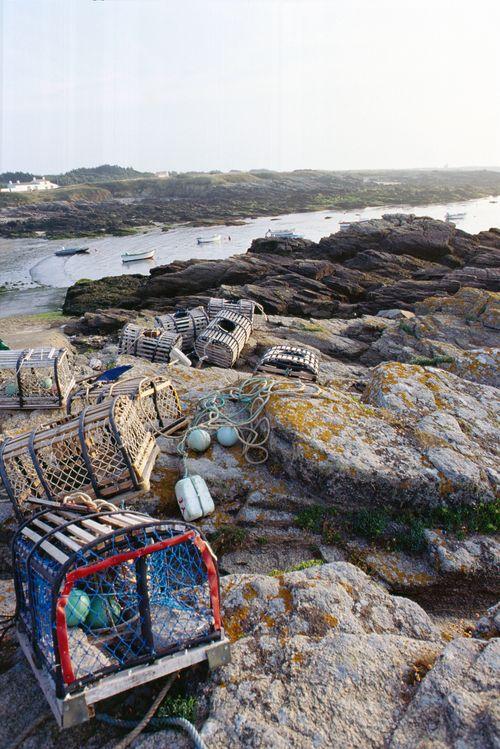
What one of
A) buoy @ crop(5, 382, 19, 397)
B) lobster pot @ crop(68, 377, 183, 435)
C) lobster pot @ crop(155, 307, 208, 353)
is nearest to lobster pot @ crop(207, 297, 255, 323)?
lobster pot @ crop(155, 307, 208, 353)

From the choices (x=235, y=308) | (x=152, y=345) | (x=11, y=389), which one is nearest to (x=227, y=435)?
(x=11, y=389)

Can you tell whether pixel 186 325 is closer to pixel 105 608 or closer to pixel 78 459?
pixel 78 459

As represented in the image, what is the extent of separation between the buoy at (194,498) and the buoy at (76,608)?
2.05m

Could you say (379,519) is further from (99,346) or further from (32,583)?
(99,346)

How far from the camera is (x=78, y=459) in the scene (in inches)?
204

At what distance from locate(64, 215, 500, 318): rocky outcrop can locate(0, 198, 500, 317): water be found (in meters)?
5.26

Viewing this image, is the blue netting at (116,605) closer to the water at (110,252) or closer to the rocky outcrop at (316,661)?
the rocky outcrop at (316,661)

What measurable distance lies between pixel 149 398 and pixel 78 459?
172 centimetres

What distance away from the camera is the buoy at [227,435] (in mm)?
6344

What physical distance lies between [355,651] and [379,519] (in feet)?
7.33

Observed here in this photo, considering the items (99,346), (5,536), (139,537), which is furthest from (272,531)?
(99,346)

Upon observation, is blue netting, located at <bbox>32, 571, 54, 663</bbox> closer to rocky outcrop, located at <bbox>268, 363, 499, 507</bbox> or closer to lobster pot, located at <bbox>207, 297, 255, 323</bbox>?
rocky outcrop, located at <bbox>268, 363, 499, 507</bbox>

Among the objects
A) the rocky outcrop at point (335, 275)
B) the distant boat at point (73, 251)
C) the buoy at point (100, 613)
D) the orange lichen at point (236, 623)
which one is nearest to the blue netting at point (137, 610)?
the buoy at point (100, 613)

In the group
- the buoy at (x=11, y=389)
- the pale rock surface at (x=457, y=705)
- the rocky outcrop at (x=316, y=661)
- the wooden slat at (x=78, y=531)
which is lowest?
the rocky outcrop at (x=316, y=661)
